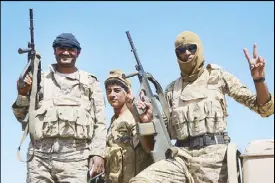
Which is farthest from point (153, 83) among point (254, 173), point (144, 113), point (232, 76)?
point (254, 173)

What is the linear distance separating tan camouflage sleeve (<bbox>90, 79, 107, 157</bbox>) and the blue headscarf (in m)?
0.50

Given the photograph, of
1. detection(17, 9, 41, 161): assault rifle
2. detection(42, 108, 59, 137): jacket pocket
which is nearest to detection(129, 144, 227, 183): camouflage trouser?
detection(42, 108, 59, 137): jacket pocket

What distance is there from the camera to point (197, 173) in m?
6.28

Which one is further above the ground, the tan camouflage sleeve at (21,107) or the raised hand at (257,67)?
the raised hand at (257,67)

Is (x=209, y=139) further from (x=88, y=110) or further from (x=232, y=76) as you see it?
(x=88, y=110)

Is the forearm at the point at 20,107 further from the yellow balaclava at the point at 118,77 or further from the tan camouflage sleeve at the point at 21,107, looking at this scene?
the yellow balaclava at the point at 118,77

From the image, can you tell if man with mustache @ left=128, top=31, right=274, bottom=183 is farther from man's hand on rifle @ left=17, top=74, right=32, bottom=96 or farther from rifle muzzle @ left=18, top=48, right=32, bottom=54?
rifle muzzle @ left=18, top=48, right=32, bottom=54

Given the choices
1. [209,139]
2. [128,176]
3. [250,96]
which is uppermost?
[250,96]

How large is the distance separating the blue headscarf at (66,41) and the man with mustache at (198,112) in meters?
1.04

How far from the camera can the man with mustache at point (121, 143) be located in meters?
7.21

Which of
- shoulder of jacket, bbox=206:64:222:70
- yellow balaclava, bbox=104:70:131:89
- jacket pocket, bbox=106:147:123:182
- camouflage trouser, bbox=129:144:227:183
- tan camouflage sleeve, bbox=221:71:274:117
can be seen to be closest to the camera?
camouflage trouser, bbox=129:144:227:183

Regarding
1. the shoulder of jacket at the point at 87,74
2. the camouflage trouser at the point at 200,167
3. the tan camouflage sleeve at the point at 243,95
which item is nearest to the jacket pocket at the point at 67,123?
the shoulder of jacket at the point at 87,74

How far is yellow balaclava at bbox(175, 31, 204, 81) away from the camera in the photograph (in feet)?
22.1

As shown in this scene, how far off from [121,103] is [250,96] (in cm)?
186
